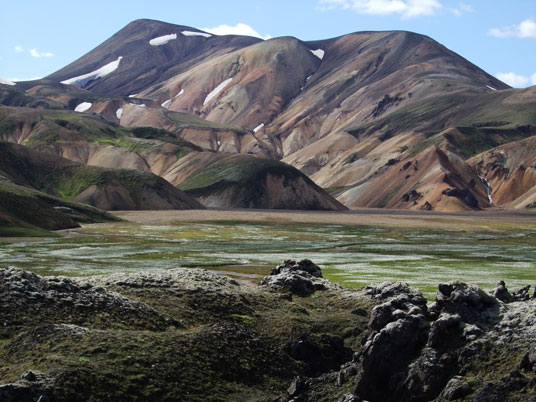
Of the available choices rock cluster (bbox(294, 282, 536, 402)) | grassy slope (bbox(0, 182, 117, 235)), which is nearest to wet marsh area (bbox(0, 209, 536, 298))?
grassy slope (bbox(0, 182, 117, 235))

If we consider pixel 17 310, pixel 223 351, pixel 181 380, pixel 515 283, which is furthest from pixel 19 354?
pixel 515 283

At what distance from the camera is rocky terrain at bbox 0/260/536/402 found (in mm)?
24156

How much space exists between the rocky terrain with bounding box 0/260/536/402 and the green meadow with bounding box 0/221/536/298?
18196mm

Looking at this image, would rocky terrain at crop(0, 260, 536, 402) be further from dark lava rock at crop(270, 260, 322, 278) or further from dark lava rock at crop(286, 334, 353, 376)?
dark lava rock at crop(270, 260, 322, 278)

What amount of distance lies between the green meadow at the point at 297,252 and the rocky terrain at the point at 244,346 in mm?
18196

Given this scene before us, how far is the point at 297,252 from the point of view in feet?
298

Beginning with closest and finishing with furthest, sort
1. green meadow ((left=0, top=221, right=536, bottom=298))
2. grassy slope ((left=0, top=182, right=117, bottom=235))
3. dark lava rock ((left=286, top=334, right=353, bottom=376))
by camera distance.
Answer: dark lava rock ((left=286, top=334, right=353, bottom=376))
green meadow ((left=0, top=221, right=536, bottom=298))
grassy slope ((left=0, top=182, right=117, bottom=235))

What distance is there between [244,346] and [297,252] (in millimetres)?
61333

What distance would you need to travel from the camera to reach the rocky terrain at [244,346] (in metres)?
24.2

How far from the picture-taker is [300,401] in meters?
26.5

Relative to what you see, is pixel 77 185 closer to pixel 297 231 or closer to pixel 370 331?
pixel 297 231

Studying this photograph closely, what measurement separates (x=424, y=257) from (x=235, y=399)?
61225 mm

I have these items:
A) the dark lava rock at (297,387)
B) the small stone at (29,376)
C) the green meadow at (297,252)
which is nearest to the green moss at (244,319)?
the dark lava rock at (297,387)

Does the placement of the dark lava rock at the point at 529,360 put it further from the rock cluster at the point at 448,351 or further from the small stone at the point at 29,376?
the small stone at the point at 29,376
